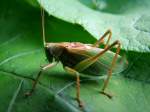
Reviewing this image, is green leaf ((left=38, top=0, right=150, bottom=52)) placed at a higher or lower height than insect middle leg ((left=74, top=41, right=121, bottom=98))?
higher

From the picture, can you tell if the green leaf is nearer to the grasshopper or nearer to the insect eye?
the grasshopper

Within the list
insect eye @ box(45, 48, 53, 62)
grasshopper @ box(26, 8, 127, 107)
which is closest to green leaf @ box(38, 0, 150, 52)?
grasshopper @ box(26, 8, 127, 107)

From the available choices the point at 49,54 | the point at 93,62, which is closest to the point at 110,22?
the point at 93,62

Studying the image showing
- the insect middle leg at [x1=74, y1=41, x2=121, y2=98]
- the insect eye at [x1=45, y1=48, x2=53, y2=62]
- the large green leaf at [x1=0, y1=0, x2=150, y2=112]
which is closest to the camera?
the large green leaf at [x1=0, y1=0, x2=150, y2=112]

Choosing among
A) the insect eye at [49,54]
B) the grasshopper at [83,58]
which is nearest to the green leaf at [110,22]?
the grasshopper at [83,58]

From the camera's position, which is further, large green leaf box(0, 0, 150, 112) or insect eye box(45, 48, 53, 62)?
insect eye box(45, 48, 53, 62)

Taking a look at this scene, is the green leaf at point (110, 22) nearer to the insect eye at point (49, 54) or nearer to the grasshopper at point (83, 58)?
the grasshopper at point (83, 58)

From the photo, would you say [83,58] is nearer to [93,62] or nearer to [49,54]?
[93,62]
